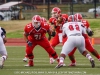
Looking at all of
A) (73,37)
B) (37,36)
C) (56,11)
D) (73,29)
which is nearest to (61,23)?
(56,11)

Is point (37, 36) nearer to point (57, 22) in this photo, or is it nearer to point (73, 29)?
point (73, 29)

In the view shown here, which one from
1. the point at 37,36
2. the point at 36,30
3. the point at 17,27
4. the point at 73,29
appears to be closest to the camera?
the point at 73,29

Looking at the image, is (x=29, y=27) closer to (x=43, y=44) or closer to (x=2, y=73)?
(x=43, y=44)

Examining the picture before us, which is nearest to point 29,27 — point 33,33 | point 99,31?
point 33,33

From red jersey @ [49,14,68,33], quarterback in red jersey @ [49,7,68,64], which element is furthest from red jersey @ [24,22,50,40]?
red jersey @ [49,14,68,33]

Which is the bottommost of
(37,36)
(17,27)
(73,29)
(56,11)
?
(17,27)

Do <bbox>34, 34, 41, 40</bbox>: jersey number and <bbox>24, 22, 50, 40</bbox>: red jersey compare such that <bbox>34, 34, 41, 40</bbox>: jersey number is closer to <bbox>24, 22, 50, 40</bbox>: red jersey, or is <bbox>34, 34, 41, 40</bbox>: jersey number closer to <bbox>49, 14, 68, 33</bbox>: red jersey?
<bbox>24, 22, 50, 40</bbox>: red jersey

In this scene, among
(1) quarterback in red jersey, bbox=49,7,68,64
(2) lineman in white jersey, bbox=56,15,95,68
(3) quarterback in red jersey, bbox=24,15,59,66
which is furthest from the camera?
(1) quarterback in red jersey, bbox=49,7,68,64

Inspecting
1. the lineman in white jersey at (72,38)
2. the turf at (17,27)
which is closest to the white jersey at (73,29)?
the lineman in white jersey at (72,38)

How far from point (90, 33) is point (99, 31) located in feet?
56.5

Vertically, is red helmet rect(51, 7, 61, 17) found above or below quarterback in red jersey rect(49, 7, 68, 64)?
above

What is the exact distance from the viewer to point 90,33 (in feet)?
43.6

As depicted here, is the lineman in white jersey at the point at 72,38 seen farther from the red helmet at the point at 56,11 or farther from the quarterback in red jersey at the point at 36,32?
the red helmet at the point at 56,11

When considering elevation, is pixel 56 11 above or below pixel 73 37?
above
